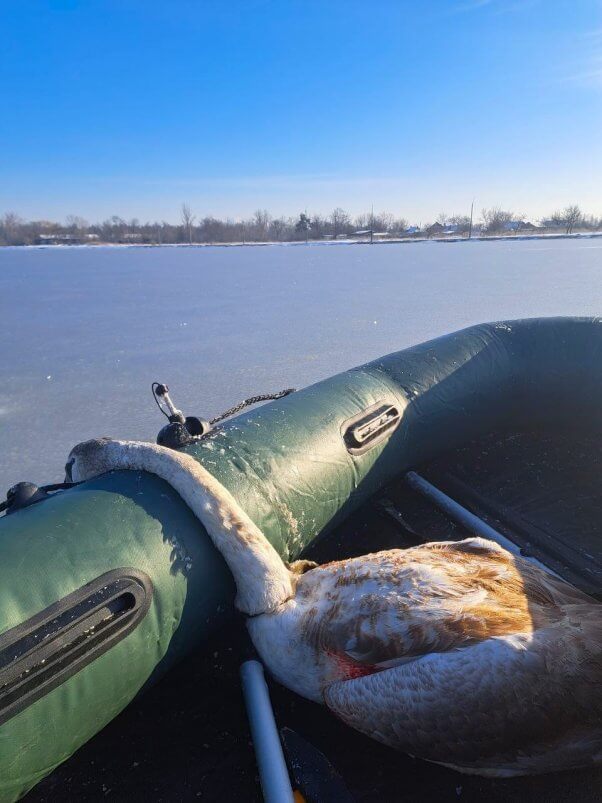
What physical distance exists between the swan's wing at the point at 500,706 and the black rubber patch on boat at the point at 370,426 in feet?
3.39

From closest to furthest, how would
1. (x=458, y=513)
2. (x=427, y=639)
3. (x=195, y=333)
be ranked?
(x=427, y=639)
(x=458, y=513)
(x=195, y=333)

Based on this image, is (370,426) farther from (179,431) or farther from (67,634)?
(67,634)

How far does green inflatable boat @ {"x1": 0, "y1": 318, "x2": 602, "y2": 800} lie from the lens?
1.17 m

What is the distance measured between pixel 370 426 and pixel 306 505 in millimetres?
513

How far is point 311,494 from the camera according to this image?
1.92m

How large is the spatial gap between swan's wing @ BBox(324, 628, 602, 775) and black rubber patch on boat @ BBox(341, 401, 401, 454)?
1.03 metres

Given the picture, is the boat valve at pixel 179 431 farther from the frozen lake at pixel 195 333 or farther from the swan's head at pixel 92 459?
the frozen lake at pixel 195 333

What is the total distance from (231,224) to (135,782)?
53198 mm

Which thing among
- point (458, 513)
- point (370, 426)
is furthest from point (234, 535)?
point (458, 513)

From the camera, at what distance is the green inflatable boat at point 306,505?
1.17 m

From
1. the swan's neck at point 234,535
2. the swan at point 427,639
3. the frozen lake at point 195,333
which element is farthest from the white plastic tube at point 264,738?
the frozen lake at point 195,333

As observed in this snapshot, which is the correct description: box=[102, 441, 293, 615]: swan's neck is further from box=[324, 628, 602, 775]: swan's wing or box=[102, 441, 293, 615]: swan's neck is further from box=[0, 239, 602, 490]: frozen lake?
box=[0, 239, 602, 490]: frozen lake

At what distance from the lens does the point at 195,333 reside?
6016 mm

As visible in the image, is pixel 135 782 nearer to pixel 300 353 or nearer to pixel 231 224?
pixel 300 353
